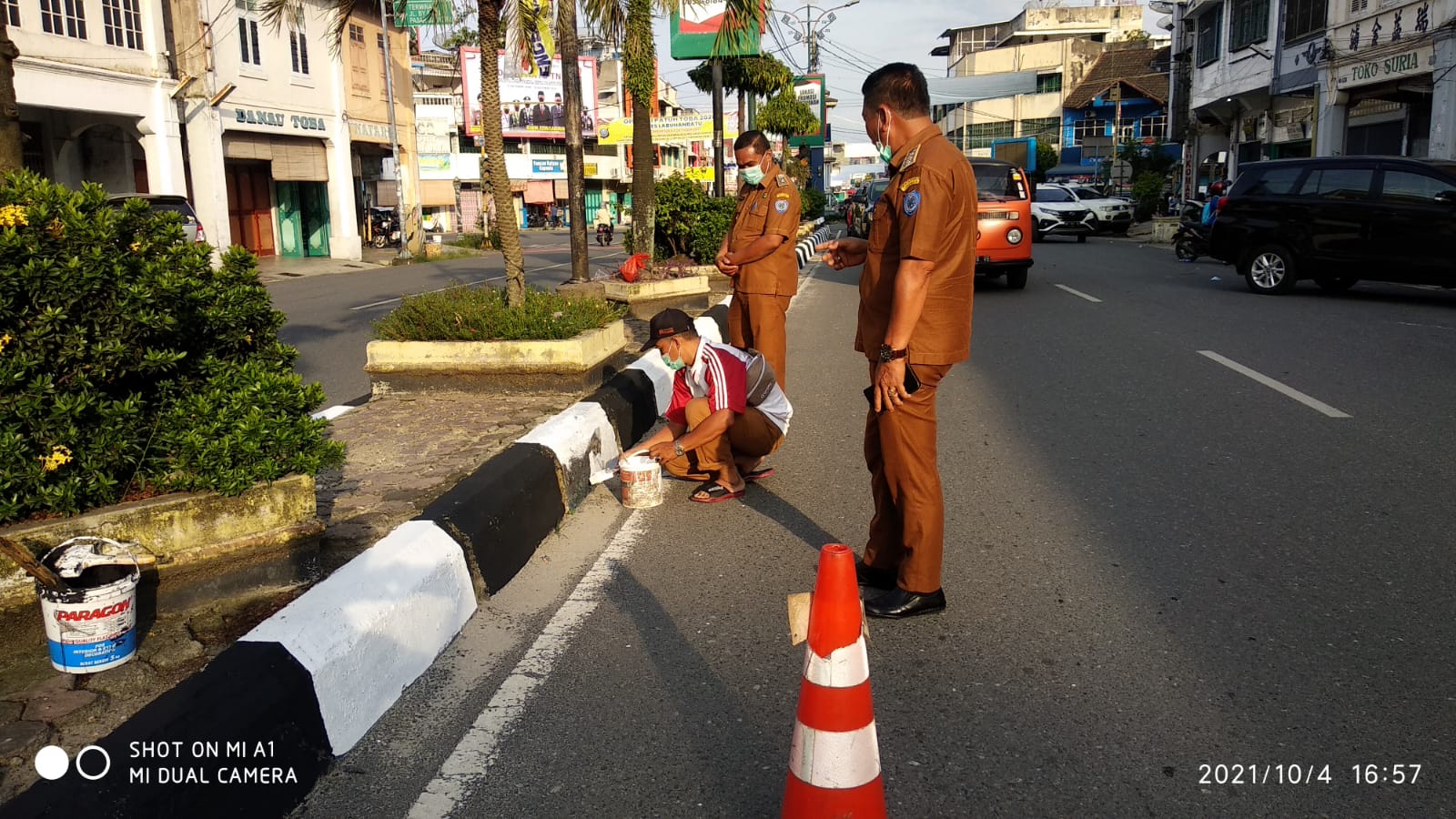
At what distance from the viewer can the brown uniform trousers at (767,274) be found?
6871 millimetres

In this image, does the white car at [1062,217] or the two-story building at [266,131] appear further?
the white car at [1062,217]

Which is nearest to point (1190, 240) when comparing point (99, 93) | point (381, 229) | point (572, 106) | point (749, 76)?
point (572, 106)

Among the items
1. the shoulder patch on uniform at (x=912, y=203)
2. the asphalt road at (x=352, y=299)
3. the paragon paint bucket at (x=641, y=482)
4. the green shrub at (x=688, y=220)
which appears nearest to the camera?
the shoulder patch on uniform at (x=912, y=203)

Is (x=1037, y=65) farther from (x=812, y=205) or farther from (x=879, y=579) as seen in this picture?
(x=879, y=579)

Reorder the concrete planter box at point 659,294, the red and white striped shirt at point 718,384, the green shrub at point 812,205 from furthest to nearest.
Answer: the green shrub at point 812,205, the concrete planter box at point 659,294, the red and white striped shirt at point 718,384

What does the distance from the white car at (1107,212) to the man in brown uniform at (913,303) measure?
29.2m

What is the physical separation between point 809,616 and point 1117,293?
546 inches

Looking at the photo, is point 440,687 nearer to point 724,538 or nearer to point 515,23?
point 724,538

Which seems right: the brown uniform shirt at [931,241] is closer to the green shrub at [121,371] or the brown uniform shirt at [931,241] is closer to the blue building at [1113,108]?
the green shrub at [121,371]

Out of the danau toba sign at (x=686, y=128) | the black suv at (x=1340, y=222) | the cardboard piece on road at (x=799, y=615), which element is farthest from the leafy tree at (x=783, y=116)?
the cardboard piece on road at (x=799, y=615)

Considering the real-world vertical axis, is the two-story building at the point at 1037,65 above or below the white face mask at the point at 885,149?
above

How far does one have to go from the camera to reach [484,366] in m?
7.88
